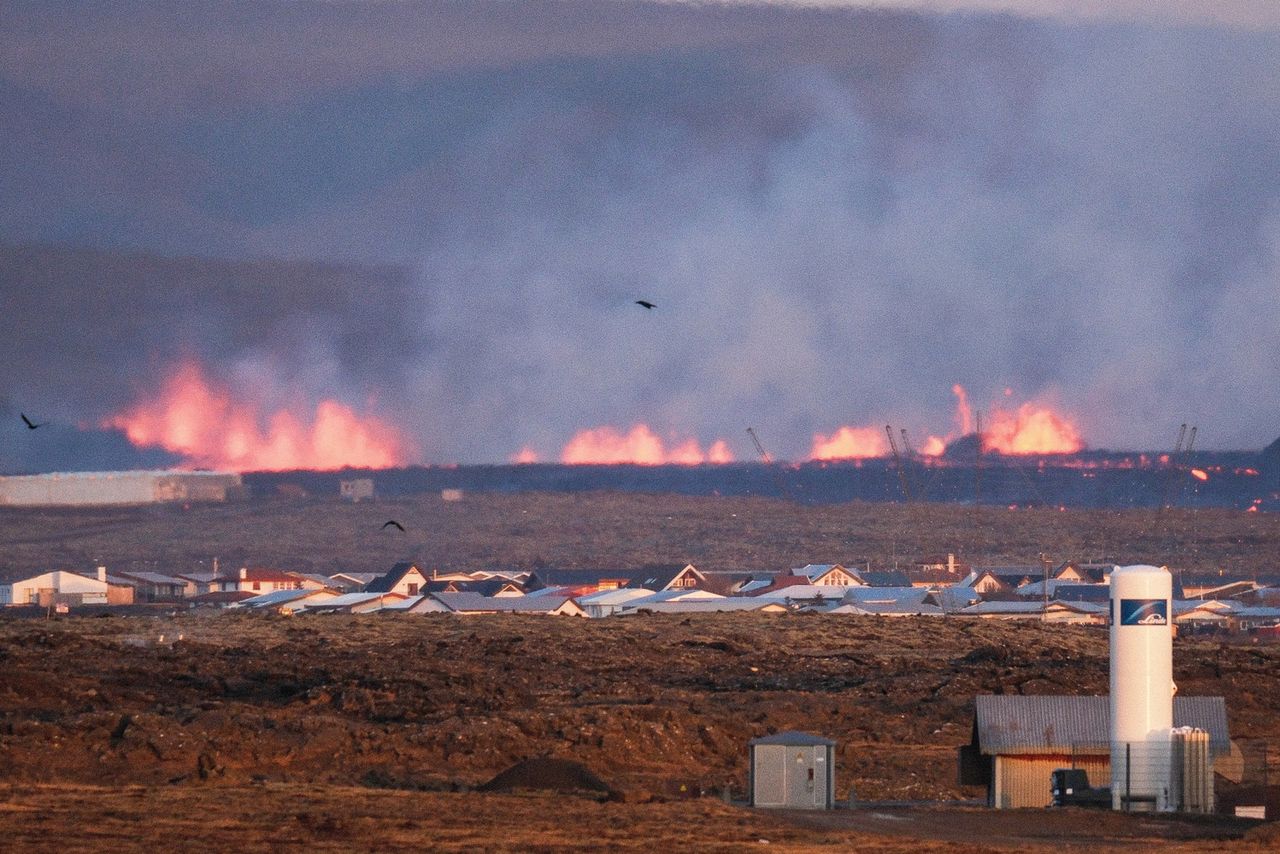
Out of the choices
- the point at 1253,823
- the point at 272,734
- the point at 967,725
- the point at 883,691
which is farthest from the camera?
the point at 883,691

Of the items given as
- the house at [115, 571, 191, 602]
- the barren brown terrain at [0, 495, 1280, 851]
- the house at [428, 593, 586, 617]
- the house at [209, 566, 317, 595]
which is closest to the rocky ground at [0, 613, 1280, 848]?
the barren brown terrain at [0, 495, 1280, 851]

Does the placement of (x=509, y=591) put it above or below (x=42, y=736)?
above

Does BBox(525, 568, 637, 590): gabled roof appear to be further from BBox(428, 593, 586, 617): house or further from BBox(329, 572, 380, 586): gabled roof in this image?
BBox(428, 593, 586, 617): house

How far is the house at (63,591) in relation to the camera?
138500mm

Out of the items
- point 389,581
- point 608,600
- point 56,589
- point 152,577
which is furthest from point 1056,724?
point 152,577

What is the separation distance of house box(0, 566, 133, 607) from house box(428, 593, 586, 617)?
29.1 m

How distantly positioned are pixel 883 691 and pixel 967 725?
7.99m

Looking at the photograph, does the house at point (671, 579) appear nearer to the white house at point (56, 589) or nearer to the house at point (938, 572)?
the house at point (938, 572)

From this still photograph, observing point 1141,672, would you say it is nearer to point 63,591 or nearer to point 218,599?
point 218,599

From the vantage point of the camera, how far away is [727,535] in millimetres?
196000

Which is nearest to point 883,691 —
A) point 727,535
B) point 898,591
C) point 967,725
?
point 967,725

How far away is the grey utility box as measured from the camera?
41.6 metres

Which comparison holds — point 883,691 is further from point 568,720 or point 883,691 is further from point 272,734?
point 272,734

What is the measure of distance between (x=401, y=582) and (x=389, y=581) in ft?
3.77
